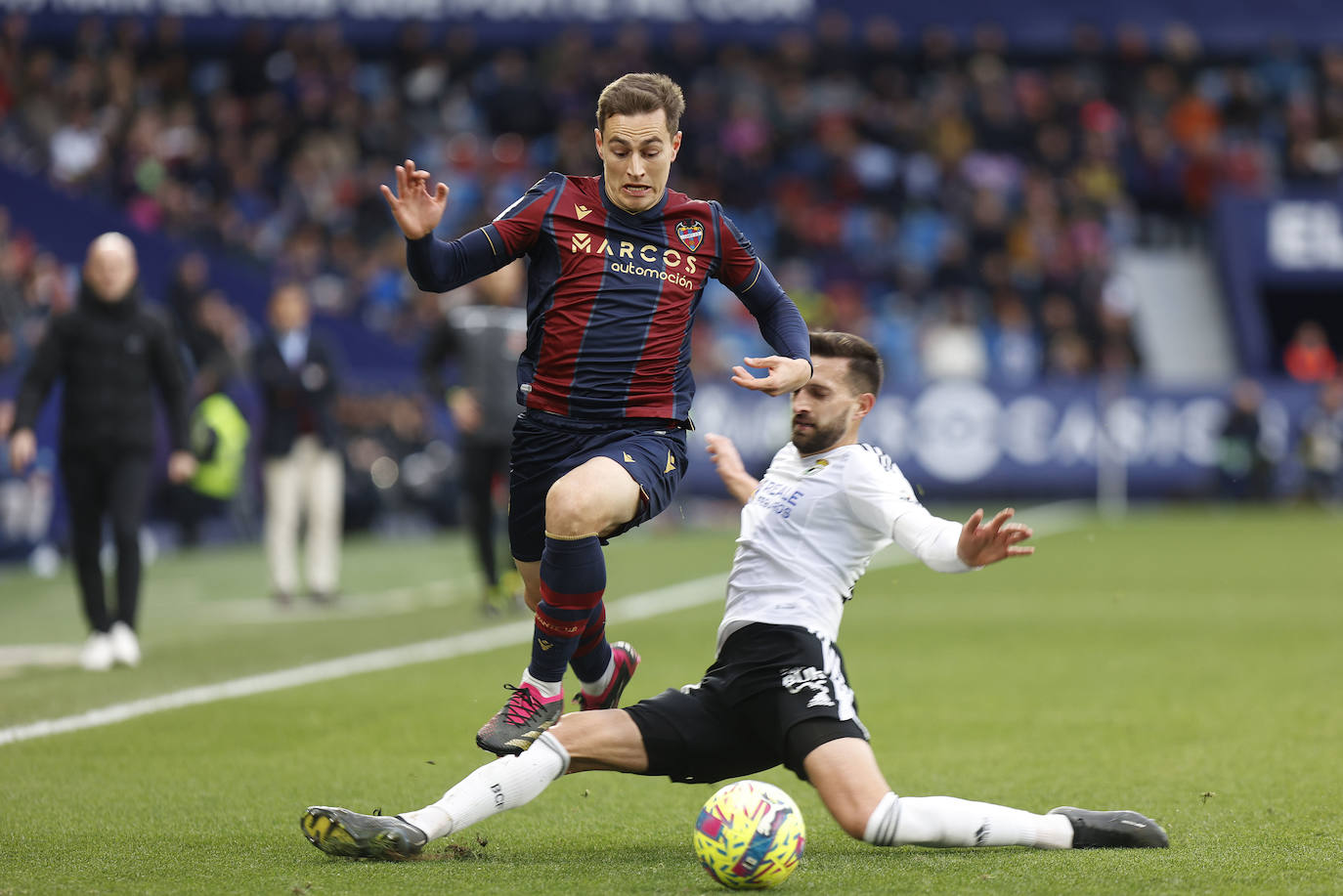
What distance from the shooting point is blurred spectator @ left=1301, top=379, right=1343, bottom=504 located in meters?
24.3

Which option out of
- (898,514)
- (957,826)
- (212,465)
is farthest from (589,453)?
(212,465)

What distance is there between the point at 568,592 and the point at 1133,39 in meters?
25.8

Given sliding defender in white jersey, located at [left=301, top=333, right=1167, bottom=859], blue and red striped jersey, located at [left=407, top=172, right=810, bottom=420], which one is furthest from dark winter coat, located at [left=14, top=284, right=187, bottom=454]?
sliding defender in white jersey, located at [left=301, top=333, right=1167, bottom=859]

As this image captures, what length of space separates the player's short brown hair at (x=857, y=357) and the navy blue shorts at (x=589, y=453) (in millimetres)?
586

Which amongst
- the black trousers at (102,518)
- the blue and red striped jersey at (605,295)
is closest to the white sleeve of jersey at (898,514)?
the blue and red striped jersey at (605,295)

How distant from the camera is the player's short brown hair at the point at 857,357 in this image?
5.15 metres

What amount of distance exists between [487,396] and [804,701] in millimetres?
7069

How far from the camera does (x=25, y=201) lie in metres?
19.3

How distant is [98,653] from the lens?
355 inches

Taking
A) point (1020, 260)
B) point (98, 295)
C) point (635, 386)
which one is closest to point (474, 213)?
point (1020, 260)

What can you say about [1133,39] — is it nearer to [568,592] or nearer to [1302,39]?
[1302,39]

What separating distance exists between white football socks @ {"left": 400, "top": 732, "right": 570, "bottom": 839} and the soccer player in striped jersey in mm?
177

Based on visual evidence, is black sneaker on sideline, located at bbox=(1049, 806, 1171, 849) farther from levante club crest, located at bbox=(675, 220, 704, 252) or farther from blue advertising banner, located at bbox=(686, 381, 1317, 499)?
blue advertising banner, located at bbox=(686, 381, 1317, 499)

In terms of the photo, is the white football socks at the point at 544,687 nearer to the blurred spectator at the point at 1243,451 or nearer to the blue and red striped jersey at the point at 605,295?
the blue and red striped jersey at the point at 605,295
